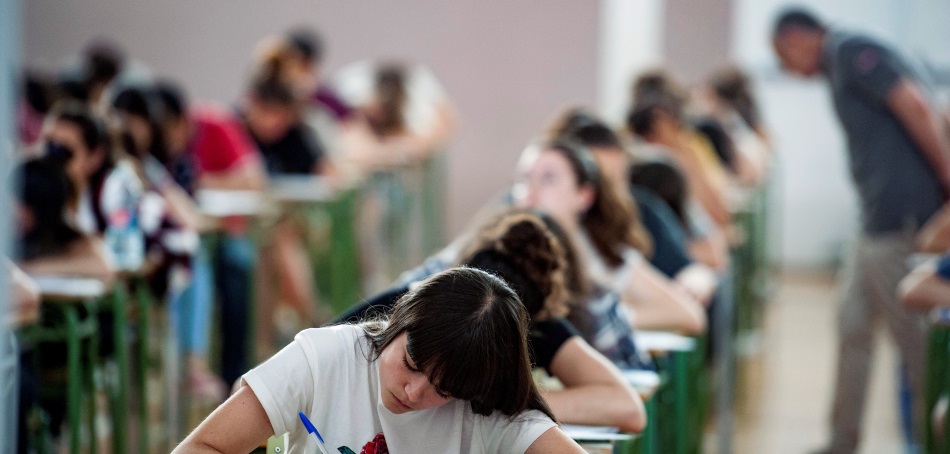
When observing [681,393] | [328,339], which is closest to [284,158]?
[681,393]

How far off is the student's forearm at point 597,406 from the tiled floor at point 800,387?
7.25 feet

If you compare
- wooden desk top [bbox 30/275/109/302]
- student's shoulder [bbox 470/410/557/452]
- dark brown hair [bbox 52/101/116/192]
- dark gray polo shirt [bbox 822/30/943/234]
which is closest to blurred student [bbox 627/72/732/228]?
dark gray polo shirt [bbox 822/30/943/234]

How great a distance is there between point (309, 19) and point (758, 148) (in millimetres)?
3369

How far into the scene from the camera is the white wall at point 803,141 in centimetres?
825

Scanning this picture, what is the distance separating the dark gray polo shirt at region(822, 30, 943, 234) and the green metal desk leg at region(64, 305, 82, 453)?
7.79 ft

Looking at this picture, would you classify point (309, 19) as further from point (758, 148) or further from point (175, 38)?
point (758, 148)

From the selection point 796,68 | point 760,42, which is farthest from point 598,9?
point 796,68

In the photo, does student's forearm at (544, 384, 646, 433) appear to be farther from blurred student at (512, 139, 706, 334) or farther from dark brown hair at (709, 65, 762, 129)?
dark brown hair at (709, 65, 762, 129)

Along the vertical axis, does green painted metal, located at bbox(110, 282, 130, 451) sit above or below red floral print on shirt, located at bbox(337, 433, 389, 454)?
below

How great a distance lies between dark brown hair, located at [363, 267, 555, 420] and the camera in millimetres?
1524

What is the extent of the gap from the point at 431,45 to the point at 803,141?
264cm

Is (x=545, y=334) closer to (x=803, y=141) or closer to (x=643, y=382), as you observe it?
(x=643, y=382)

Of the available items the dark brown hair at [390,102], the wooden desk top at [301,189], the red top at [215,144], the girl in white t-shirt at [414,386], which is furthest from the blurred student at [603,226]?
the dark brown hair at [390,102]

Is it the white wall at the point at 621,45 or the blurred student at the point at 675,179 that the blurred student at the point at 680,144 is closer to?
the blurred student at the point at 675,179
